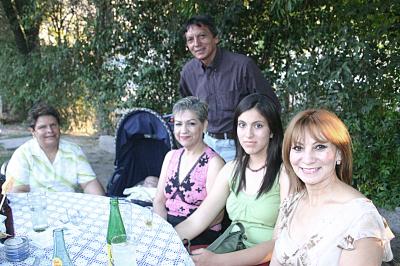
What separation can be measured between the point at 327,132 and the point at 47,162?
1.85 m

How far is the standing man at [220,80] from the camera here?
3.14 metres

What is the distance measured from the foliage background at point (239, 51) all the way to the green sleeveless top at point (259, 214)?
5.38 feet

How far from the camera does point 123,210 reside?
6.40 feet

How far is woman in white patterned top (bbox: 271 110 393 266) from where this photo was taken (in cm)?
142

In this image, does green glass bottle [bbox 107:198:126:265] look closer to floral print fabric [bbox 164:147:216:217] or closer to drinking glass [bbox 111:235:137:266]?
drinking glass [bbox 111:235:137:266]

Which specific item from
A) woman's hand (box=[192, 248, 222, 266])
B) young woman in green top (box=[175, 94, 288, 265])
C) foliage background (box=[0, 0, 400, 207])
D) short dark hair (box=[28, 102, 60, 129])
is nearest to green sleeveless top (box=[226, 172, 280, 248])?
young woman in green top (box=[175, 94, 288, 265])

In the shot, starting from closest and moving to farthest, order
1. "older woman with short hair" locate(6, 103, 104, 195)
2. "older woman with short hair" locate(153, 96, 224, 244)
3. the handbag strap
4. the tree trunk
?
the handbag strap, "older woman with short hair" locate(153, 96, 224, 244), "older woman with short hair" locate(6, 103, 104, 195), the tree trunk

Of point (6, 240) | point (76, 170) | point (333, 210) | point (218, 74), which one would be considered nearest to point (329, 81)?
point (218, 74)

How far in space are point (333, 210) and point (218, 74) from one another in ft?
6.03

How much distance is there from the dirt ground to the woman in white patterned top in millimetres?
1807

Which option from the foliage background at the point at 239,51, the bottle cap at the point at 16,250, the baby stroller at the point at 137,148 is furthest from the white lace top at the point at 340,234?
the foliage background at the point at 239,51

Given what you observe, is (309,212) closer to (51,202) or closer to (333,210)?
(333,210)

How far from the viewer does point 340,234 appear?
1.46 metres

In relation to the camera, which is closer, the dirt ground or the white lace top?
the white lace top
